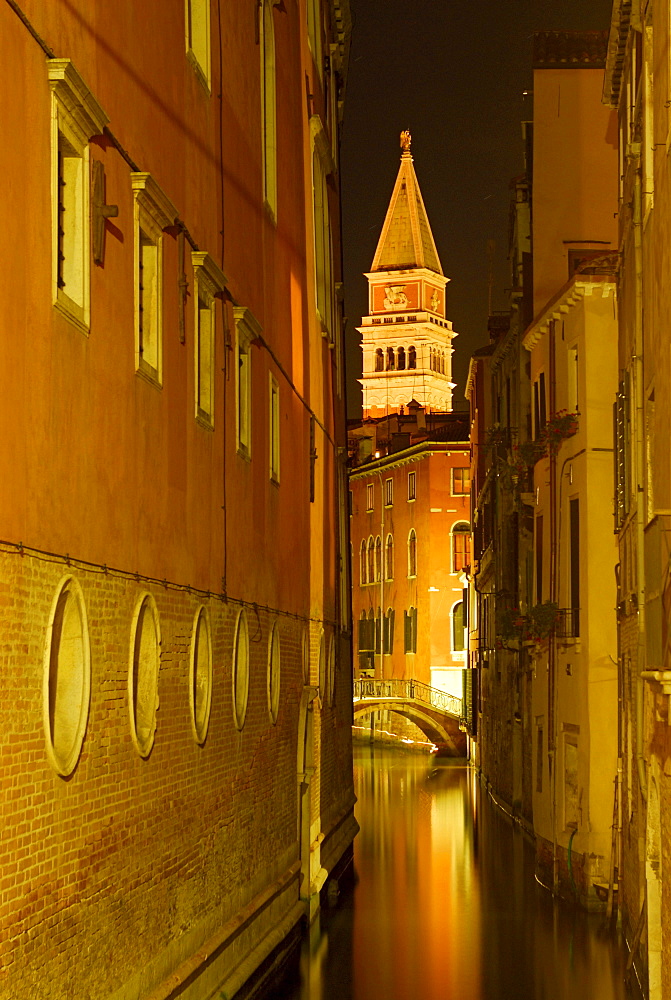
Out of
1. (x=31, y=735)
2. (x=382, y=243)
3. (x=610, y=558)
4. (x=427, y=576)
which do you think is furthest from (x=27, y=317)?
(x=382, y=243)

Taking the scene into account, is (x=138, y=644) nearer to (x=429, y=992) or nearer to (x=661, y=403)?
(x=661, y=403)

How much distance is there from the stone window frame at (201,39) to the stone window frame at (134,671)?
5394 mm

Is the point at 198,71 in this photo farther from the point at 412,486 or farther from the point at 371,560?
the point at 371,560

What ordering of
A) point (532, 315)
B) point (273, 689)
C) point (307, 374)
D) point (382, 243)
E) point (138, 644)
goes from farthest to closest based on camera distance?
1. point (382, 243)
2. point (532, 315)
3. point (307, 374)
4. point (273, 689)
5. point (138, 644)

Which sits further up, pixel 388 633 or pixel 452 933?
pixel 388 633

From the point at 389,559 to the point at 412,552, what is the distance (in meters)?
2.82

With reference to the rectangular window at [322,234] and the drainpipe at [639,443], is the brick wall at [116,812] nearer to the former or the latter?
the drainpipe at [639,443]

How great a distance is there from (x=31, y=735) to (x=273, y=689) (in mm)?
10569

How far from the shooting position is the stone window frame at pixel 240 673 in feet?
54.5

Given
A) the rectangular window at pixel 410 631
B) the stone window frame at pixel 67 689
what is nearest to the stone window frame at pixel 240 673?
the stone window frame at pixel 67 689

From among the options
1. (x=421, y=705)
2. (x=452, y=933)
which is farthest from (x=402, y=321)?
(x=452, y=933)

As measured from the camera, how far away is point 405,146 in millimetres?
133375

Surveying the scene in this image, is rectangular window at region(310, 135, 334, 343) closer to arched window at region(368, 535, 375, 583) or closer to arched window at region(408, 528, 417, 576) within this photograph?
arched window at region(408, 528, 417, 576)

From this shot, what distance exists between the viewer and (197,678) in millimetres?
14492
